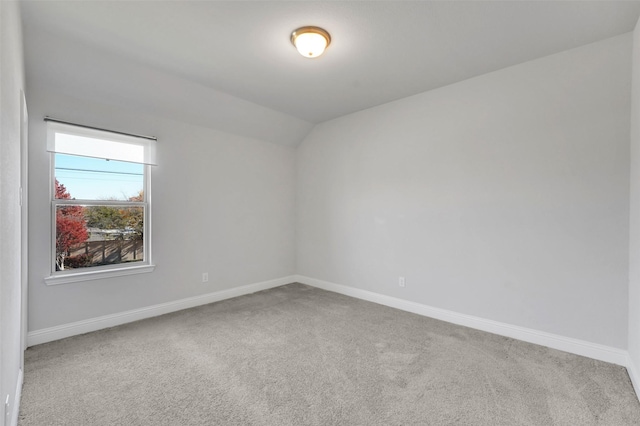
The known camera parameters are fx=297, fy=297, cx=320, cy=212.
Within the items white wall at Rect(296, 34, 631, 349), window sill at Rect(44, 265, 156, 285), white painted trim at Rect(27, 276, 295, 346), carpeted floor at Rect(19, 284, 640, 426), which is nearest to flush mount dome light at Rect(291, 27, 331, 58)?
white wall at Rect(296, 34, 631, 349)

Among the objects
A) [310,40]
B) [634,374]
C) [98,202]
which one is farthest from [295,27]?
[634,374]

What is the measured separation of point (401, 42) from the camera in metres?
2.47

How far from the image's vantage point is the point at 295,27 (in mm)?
2262

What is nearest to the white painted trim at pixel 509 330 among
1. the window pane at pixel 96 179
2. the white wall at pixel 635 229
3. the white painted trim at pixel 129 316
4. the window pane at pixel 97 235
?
the white wall at pixel 635 229

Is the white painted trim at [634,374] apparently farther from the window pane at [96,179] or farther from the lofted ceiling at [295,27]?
the window pane at [96,179]

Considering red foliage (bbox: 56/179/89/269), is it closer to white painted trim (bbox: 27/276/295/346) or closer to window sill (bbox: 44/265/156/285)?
window sill (bbox: 44/265/156/285)

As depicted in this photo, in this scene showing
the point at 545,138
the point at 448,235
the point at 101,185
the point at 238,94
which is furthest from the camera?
the point at 238,94

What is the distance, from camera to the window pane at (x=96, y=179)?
2877 millimetres

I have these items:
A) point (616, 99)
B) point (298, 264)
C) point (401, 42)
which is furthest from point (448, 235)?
point (298, 264)

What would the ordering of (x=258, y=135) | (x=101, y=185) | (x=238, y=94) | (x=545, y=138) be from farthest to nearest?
(x=258, y=135) → (x=238, y=94) → (x=101, y=185) → (x=545, y=138)

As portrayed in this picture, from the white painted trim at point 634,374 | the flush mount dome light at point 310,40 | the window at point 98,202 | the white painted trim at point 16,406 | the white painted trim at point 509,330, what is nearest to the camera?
the white painted trim at point 16,406

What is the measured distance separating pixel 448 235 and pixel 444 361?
137 centimetres

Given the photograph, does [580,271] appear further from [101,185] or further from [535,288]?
[101,185]

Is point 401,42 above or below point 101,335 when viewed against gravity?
above
